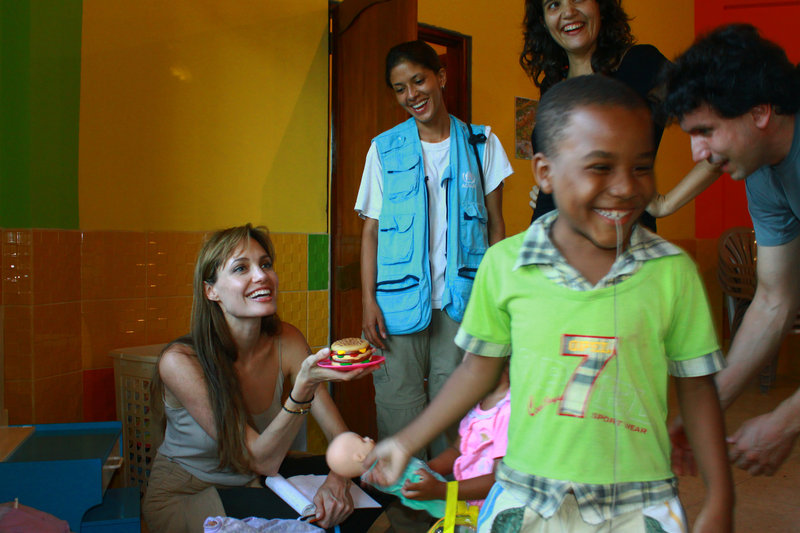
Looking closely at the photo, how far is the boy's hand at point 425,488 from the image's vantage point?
124cm

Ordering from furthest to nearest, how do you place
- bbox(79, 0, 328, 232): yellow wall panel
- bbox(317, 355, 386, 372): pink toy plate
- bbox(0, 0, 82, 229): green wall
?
1. bbox(79, 0, 328, 232): yellow wall panel
2. bbox(0, 0, 82, 229): green wall
3. bbox(317, 355, 386, 372): pink toy plate

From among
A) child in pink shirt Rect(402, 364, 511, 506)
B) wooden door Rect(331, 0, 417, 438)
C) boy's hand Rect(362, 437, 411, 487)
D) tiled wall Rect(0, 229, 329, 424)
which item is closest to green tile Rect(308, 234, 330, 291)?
wooden door Rect(331, 0, 417, 438)

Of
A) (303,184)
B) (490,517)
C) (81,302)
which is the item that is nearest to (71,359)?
(81,302)

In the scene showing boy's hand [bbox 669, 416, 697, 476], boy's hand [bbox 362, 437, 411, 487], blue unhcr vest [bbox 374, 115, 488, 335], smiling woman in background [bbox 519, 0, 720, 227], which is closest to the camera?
boy's hand [bbox 362, 437, 411, 487]

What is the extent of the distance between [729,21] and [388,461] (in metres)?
5.82

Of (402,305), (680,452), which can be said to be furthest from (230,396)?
(680,452)

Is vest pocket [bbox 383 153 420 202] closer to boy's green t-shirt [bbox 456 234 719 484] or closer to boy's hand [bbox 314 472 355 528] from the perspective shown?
boy's hand [bbox 314 472 355 528]

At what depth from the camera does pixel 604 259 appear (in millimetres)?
1102

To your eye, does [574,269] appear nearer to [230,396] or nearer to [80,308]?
[230,396]

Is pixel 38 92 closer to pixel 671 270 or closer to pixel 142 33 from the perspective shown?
pixel 142 33

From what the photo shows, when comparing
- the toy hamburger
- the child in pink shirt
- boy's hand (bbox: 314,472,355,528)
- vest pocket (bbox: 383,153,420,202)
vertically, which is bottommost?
boy's hand (bbox: 314,472,355,528)

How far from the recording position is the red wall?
5.84 m

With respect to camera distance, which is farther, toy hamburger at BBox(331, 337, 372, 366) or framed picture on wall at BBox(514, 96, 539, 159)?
framed picture on wall at BBox(514, 96, 539, 159)

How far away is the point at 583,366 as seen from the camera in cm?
104
